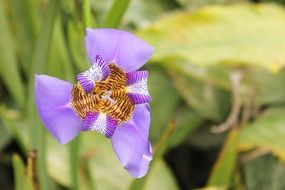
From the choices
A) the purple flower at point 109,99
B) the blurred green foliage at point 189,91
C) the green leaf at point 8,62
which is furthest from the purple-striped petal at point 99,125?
the green leaf at point 8,62

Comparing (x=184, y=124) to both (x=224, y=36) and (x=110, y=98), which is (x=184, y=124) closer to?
(x=224, y=36)

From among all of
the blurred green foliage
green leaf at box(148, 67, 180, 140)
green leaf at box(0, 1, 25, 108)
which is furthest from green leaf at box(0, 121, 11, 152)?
green leaf at box(148, 67, 180, 140)

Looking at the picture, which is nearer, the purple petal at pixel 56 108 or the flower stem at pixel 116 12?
the purple petal at pixel 56 108

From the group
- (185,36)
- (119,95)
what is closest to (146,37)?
(185,36)

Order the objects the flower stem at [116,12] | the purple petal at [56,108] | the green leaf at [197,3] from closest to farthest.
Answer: the purple petal at [56,108], the flower stem at [116,12], the green leaf at [197,3]

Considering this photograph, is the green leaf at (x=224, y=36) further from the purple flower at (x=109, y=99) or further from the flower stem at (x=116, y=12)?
the purple flower at (x=109, y=99)

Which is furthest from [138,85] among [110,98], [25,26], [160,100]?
[160,100]

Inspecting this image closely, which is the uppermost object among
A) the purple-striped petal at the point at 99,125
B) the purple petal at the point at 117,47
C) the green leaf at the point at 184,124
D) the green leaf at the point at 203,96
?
the purple petal at the point at 117,47

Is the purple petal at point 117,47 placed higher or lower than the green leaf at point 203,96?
higher
